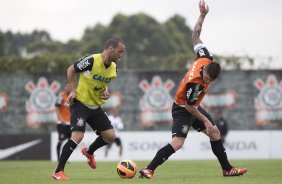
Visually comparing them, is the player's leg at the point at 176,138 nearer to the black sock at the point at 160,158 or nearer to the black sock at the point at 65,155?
the black sock at the point at 160,158

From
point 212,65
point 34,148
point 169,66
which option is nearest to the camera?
point 212,65

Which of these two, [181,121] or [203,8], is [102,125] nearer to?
[181,121]

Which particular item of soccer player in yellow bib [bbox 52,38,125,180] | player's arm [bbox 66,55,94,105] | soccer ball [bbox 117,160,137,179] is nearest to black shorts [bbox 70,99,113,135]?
soccer player in yellow bib [bbox 52,38,125,180]

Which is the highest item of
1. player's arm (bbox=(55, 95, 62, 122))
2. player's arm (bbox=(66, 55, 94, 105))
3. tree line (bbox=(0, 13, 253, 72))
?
player's arm (bbox=(66, 55, 94, 105))

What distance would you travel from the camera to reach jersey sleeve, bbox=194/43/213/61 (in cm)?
1302

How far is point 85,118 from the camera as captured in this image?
13328mm

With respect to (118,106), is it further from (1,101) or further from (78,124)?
(78,124)

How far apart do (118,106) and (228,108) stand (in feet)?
18.3

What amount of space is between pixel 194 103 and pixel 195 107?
0.34ft

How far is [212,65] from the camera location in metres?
12.1

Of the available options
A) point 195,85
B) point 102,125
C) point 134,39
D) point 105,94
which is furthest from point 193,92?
point 134,39

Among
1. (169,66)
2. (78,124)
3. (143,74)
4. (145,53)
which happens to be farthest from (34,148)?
(145,53)

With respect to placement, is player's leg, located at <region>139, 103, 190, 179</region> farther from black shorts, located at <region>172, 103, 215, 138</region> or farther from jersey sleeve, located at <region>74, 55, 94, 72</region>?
jersey sleeve, located at <region>74, 55, 94, 72</region>

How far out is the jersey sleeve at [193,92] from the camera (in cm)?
1242
